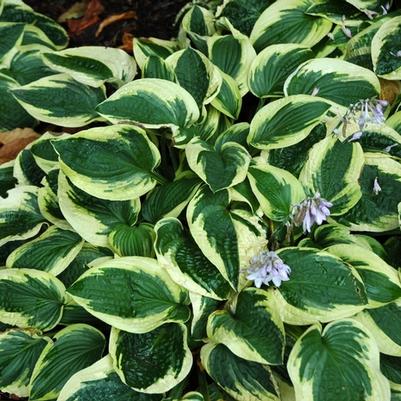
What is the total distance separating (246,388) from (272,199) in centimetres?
49

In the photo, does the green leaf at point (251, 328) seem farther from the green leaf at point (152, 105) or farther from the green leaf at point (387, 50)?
the green leaf at point (387, 50)

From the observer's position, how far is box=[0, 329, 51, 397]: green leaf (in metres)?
1.74

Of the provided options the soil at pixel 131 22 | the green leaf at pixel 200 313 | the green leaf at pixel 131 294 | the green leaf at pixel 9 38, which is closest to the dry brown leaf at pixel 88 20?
the soil at pixel 131 22

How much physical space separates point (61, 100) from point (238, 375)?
3.36 feet

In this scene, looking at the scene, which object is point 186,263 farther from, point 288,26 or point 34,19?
point 34,19

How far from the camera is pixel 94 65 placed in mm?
2111

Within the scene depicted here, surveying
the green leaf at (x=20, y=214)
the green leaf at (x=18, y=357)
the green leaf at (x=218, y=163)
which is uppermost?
the green leaf at (x=218, y=163)

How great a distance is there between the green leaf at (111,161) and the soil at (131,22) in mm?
962

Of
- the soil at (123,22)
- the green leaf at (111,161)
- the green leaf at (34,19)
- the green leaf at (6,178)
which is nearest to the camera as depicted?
the green leaf at (111,161)

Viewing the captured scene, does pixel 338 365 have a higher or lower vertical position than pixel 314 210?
lower

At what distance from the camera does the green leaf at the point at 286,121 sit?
5.86 ft

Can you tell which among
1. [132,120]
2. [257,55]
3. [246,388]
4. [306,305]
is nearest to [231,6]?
[257,55]

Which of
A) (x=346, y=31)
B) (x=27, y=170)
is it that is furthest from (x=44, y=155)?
(x=346, y=31)

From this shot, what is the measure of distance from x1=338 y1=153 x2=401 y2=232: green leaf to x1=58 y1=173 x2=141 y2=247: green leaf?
0.61 meters
